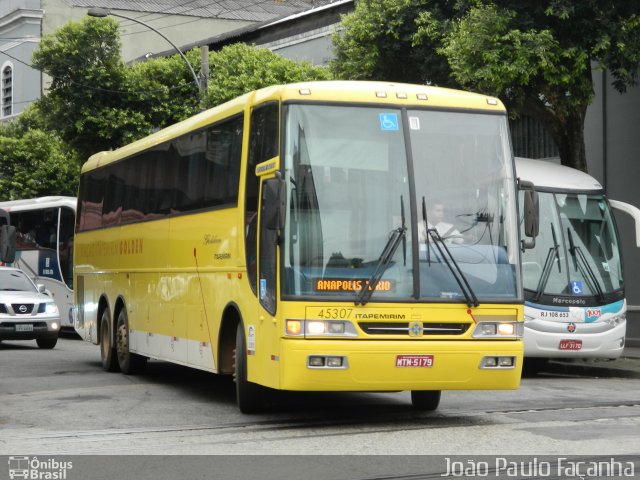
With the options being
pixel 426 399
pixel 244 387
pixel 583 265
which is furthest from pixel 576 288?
pixel 244 387

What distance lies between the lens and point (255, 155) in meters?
12.3

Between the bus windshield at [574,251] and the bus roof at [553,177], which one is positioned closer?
the bus windshield at [574,251]

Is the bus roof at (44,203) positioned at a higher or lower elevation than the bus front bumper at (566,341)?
higher

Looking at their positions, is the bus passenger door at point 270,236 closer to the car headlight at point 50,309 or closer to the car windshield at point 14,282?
the car headlight at point 50,309

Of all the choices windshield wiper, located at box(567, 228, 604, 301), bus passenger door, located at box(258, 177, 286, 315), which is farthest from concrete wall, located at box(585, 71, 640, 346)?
bus passenger door, located at box(258, 177, 286, 315)

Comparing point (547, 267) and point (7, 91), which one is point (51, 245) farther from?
point (7, 91)

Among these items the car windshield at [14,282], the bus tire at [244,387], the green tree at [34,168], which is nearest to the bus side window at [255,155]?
the bus tire at [244,387]

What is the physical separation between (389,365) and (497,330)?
114 cm

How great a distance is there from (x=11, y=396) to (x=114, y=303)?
12.5 ft

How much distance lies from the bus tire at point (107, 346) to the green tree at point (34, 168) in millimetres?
26381

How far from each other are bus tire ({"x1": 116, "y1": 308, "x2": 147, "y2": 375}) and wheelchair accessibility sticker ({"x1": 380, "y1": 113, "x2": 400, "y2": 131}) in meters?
7.23

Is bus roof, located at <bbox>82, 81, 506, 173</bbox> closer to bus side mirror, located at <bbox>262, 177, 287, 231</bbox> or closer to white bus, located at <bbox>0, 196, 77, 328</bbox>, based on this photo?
bus side mirror, located at <bbox>262, 177, 287, 231</bbox>

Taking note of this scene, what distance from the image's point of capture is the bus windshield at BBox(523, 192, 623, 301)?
1814 centimetres

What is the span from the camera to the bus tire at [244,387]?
12.4 m
